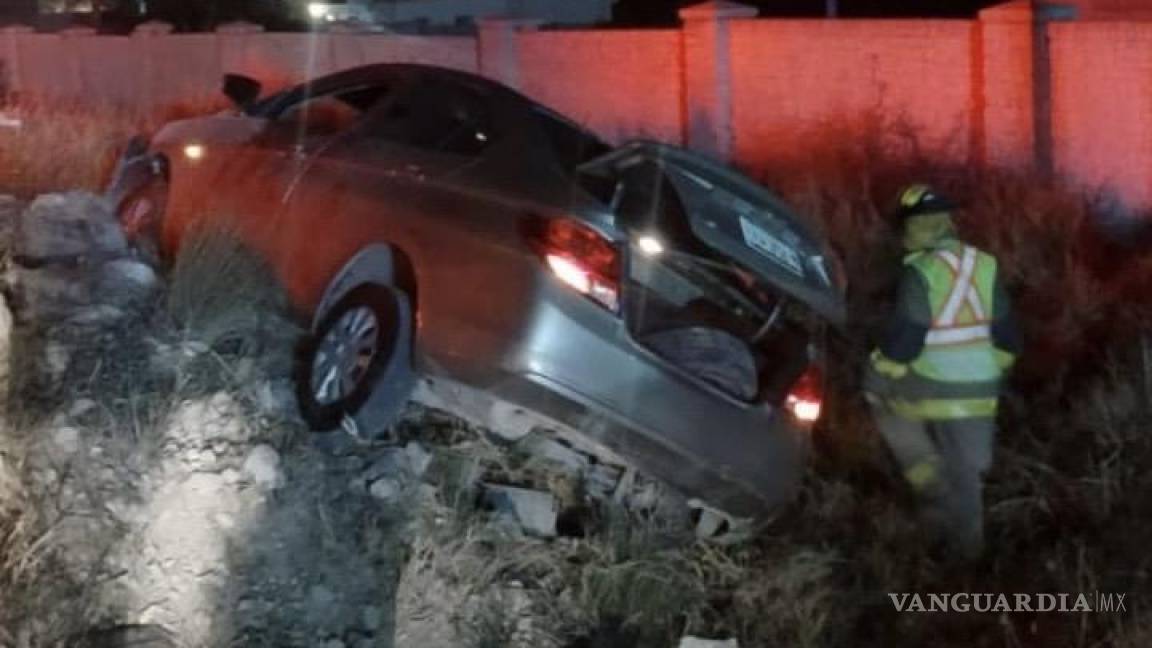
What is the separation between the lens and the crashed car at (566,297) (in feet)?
21.9

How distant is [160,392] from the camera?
267 inches

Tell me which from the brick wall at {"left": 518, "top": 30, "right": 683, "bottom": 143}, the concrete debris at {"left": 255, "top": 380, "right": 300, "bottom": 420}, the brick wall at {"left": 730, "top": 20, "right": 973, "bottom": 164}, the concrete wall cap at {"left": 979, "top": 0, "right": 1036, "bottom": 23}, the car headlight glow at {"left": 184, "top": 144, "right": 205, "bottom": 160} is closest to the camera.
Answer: the concrete debris at {"left": 255, "top": 380, "right": 300, "bottom": 420}

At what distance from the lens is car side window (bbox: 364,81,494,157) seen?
7531mm

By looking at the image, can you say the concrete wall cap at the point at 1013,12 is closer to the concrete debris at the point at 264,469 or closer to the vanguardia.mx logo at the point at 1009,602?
the vanguardia.mx logo at the point at 1009,602

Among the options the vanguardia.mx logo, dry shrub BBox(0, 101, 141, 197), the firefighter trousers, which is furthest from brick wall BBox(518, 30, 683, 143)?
the vanguardia.mx logo

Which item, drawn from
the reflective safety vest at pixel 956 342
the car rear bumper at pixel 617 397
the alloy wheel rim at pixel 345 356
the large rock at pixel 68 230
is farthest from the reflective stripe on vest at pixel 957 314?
the large rock at pixel 68 230

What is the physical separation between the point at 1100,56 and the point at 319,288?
7111 mm

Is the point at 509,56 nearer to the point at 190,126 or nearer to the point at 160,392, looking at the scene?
the point at 190,126

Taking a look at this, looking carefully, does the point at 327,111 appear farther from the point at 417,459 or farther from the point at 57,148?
the point at 57,148

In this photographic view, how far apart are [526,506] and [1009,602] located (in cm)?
161

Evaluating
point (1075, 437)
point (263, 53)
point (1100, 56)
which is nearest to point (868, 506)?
point (1075, 437)

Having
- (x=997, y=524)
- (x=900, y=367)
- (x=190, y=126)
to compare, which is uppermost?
(x=190, y=126)

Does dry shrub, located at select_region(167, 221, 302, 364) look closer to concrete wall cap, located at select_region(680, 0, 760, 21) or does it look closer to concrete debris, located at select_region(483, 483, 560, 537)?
concrete debris, located at select_region(483, 483, 560, 537)

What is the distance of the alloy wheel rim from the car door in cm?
30
